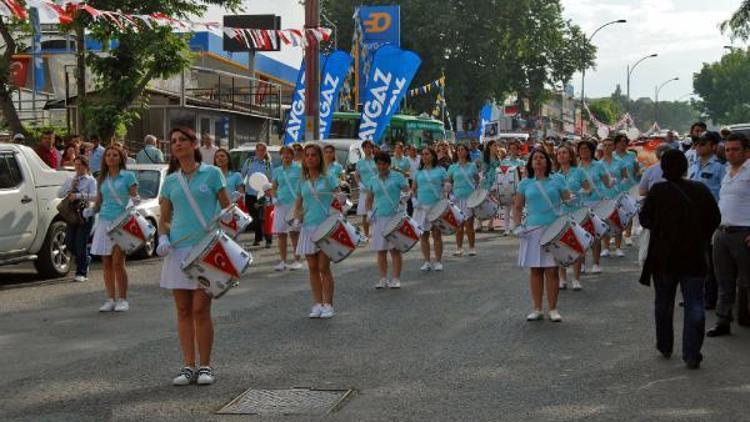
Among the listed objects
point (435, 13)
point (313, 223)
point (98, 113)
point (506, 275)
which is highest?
point (435, 13)

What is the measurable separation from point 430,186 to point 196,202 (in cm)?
793

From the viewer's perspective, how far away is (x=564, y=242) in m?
10.5

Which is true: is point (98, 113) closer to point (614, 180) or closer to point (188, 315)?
point (614, 180)

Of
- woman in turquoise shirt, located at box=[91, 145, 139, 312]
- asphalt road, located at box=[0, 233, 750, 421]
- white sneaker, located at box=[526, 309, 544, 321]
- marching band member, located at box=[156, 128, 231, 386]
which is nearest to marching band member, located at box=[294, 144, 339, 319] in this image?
asphalt road, located at box=[0, 233, 750, 421]

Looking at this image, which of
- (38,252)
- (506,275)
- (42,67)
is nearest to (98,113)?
(38,252)

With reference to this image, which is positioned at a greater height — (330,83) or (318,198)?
(330,83)

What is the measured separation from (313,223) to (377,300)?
1372 millimetres

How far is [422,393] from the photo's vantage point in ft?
24.0

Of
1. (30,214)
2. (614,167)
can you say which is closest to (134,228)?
(30,214)

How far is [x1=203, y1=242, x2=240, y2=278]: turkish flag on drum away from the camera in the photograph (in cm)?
765

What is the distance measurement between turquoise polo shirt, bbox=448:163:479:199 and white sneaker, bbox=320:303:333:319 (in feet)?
23.1

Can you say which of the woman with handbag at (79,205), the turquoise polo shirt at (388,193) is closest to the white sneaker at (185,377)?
the turquoise polo shirt at (388,193)

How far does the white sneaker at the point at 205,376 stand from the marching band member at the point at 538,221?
3.77 meters

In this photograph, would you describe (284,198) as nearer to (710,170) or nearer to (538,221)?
(538,221)
